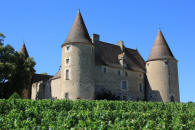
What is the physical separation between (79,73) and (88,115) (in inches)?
746

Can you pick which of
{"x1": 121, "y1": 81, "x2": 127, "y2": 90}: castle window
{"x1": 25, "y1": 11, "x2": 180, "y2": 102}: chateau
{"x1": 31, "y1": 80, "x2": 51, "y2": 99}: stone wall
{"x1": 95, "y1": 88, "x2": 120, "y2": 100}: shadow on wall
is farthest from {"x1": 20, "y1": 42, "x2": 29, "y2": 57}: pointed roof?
{"x1": 121, "y1": 81, "x2": 127, "y2": 90}: castle window

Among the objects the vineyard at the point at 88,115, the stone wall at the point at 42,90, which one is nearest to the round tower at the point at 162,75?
the vineyard at the point at 88,115

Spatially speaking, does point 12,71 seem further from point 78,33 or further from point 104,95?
point 104,95

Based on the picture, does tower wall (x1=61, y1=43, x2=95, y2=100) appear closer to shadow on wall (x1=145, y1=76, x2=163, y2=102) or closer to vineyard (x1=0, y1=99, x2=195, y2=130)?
vineyard (x1=0, y1=99, x2=195, y2=130)

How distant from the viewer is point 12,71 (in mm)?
31562

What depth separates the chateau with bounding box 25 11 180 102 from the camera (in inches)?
1255

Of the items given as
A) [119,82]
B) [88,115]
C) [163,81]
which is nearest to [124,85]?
[119,82]

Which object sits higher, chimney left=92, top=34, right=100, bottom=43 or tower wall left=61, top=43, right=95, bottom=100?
chimney left=92, top=34, right=100, bottom=43

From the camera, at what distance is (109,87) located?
35.5 metres

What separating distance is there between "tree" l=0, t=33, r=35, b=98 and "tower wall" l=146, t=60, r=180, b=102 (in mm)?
17075

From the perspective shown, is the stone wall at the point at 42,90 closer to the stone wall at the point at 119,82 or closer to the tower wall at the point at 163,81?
the stone wall at the point at 119,82

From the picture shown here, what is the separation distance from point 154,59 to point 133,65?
3157 millimetres

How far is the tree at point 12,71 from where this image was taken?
103 feet

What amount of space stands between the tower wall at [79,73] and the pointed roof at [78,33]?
64cm
